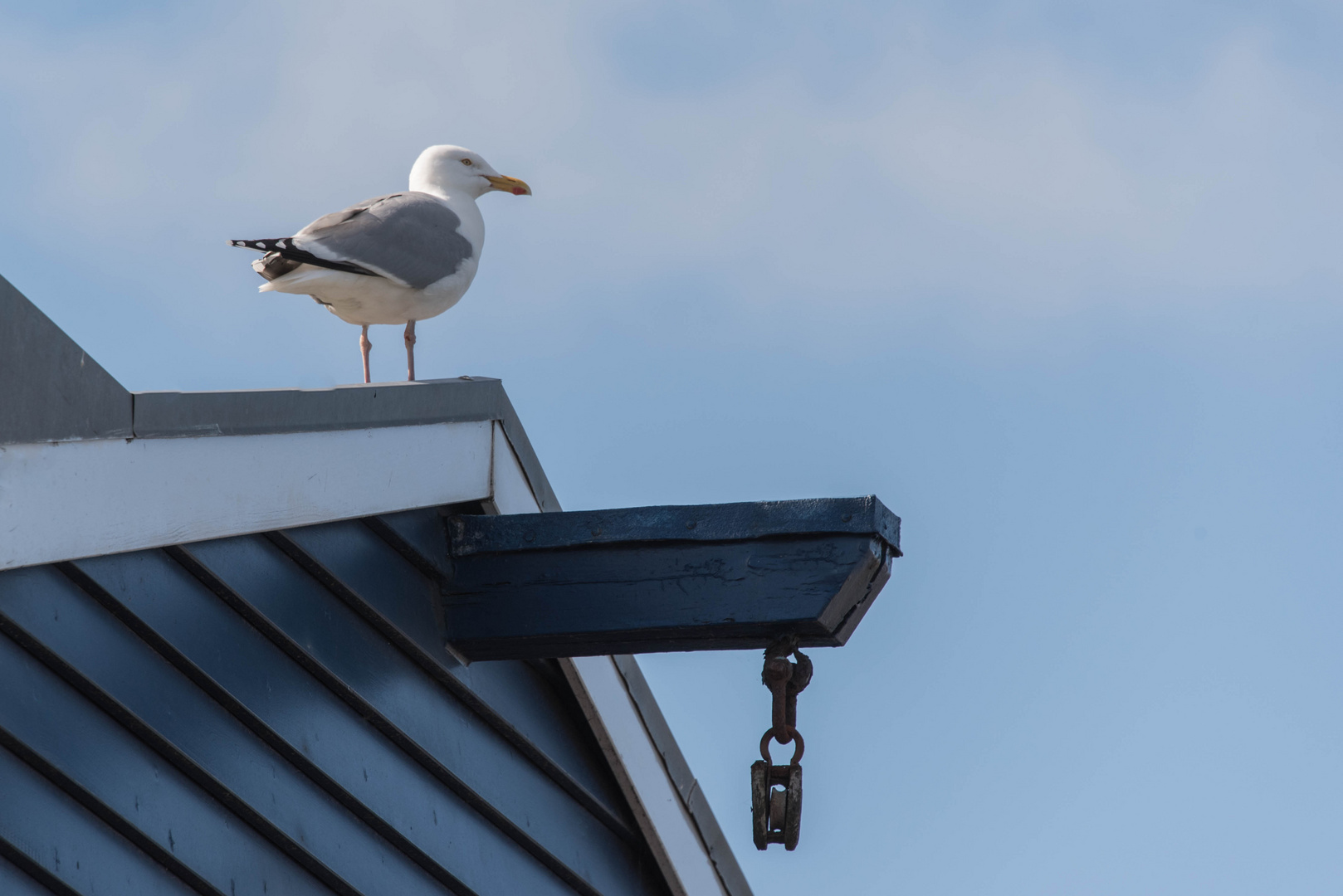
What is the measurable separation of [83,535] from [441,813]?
3.43ft

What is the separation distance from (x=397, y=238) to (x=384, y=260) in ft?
0.37

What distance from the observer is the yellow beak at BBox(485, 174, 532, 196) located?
17.7ft

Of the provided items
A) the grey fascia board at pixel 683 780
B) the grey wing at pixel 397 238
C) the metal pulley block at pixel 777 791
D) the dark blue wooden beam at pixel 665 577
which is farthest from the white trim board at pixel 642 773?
the grey wing at pixel 397 238

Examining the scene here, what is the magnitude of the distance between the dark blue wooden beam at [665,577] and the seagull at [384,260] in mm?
1474

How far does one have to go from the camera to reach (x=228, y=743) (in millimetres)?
2088

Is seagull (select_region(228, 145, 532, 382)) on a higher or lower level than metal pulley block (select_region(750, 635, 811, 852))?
higher

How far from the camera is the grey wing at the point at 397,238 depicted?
402cm

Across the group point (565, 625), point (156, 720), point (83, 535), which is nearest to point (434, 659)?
point (565, 625)

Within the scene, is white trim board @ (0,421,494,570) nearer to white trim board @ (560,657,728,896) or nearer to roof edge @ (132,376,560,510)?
roof edge @ (132,376,560,510)

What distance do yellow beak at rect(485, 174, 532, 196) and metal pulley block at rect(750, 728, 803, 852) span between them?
345 centimetres

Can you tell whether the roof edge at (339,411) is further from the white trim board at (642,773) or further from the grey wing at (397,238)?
the grey wing at (397,238)

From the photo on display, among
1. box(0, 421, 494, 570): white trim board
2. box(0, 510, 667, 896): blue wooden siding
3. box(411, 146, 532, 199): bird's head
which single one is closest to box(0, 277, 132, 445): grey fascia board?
box(0, 421, 494, 570): white trim board

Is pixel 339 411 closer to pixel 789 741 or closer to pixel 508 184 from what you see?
pixel 789 741

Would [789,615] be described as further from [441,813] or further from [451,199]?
[451,199]
